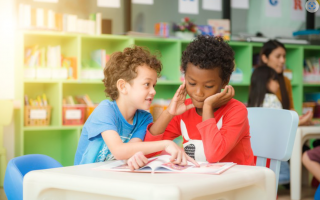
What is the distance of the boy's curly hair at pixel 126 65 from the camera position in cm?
163

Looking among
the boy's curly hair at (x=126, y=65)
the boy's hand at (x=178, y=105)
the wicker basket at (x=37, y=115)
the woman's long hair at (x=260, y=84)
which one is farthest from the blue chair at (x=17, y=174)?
the wicker basket at (x=37, y=115)

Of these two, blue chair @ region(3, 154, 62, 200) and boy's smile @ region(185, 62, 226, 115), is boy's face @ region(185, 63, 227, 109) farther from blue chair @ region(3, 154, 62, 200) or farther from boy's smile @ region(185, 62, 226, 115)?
blue chair @ region(3, 154, 62, 200)

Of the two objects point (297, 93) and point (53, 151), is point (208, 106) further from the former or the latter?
point (297, 93)

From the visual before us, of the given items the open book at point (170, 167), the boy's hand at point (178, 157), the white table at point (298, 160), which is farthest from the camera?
the white table at point (298, 160)

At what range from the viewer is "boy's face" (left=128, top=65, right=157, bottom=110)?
5.24 feet

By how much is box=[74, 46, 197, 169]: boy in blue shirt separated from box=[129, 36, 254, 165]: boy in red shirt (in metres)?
0.09

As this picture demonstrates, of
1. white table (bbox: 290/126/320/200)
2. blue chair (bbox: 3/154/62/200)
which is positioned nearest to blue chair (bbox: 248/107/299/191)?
blue chair (bbox: 3/154/62/200)

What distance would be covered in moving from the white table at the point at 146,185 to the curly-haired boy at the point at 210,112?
25cm

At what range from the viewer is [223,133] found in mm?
1388

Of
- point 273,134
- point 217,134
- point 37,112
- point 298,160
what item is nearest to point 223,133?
point 217,134

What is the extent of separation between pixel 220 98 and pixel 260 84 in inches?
81.2

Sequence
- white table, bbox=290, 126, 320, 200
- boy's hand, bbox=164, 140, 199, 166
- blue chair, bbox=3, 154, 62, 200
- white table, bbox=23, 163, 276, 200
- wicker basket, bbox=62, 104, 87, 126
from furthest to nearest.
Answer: wicker basket, bbox=62, 104, 87, 126 → white table, bbox=290, 126, 320, 200 → blue chair, bbox=3, 154, 62, 200 → boy's hand, bbox=164, 140, 199, 166 → white table, bbox=23, 163, 276, 200

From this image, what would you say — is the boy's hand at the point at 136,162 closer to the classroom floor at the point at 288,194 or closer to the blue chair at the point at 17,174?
the blue chair at the point at 17,174

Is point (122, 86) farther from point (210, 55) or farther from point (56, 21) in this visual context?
point (56, 21)
